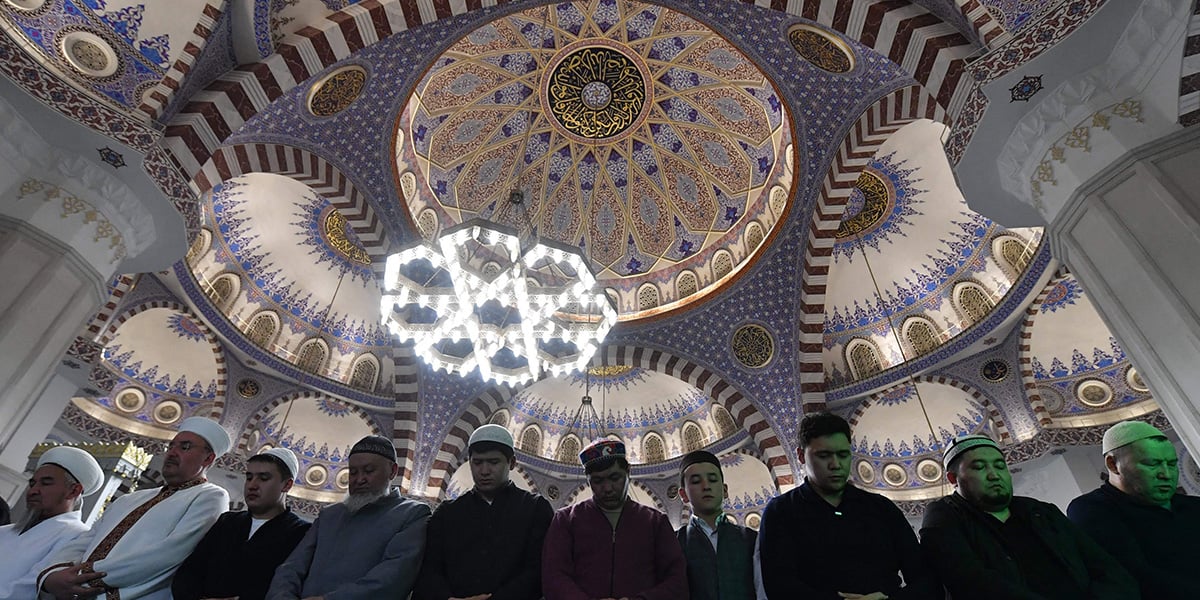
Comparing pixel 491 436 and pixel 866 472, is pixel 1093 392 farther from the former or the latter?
pixel 491 436

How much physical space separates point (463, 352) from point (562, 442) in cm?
481

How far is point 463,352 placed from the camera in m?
10.4

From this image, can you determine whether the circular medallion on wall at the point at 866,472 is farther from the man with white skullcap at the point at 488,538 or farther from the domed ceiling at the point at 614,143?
the man with white skullcap at the point at 488,538

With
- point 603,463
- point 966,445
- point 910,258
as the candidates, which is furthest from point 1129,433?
point 910,258

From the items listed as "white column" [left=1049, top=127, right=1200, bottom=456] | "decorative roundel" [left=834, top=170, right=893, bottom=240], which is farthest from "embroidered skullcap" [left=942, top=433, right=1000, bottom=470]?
"decorative roundel" [left=834, top=170, right=893, bottom=240]

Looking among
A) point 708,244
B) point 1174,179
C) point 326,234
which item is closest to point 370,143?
point 326,234

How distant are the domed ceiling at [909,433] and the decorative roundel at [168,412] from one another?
40.9 feet

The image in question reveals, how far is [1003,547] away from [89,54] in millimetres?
6043

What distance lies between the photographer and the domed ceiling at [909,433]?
10.6 m

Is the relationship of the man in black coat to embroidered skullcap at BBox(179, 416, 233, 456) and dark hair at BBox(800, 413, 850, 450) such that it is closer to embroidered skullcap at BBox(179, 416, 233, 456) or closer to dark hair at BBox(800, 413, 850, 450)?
dark hair at BBox(800, 413, 850, 450)

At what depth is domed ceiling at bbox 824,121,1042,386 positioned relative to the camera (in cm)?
905

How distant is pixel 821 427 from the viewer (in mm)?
2193

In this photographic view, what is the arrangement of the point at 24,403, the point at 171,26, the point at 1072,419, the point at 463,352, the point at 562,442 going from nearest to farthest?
the point at 24,403 < the point at 171,26 < the point at 1072,419 < the point at 463,352 < the point at 562,442

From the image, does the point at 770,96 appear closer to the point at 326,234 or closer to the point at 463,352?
the point at 463,352
